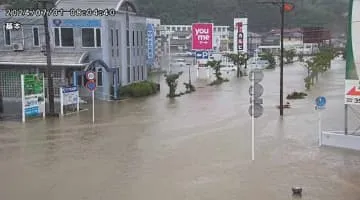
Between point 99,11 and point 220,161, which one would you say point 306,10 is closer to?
point 99,11

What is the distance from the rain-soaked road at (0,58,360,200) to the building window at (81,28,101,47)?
20.4 ft

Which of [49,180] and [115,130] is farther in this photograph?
[115,130]

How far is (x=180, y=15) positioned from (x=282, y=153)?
282 feet

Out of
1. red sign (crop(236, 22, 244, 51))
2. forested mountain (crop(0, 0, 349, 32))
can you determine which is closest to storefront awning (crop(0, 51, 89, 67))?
red sign (crop(236, 22, 244, 51))

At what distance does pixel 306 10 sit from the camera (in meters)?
96.9

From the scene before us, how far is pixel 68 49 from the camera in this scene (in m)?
27.2

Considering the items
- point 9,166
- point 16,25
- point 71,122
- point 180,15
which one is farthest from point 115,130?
point 180,15

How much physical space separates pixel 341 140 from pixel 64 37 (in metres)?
17.4

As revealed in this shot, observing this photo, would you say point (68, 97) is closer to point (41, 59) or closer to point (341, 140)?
point (41, 59)

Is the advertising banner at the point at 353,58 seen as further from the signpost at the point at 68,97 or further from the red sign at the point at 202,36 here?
the red sign at the point at 202,36

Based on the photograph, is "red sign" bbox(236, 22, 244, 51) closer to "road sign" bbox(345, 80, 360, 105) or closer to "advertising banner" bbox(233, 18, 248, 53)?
"advertising banner" bbox(233, 18, 248, 53)

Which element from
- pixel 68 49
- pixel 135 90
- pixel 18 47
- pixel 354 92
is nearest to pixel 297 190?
pixel 354 92

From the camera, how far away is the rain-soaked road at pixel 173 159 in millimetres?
10406

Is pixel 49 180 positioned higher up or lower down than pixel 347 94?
lower down
